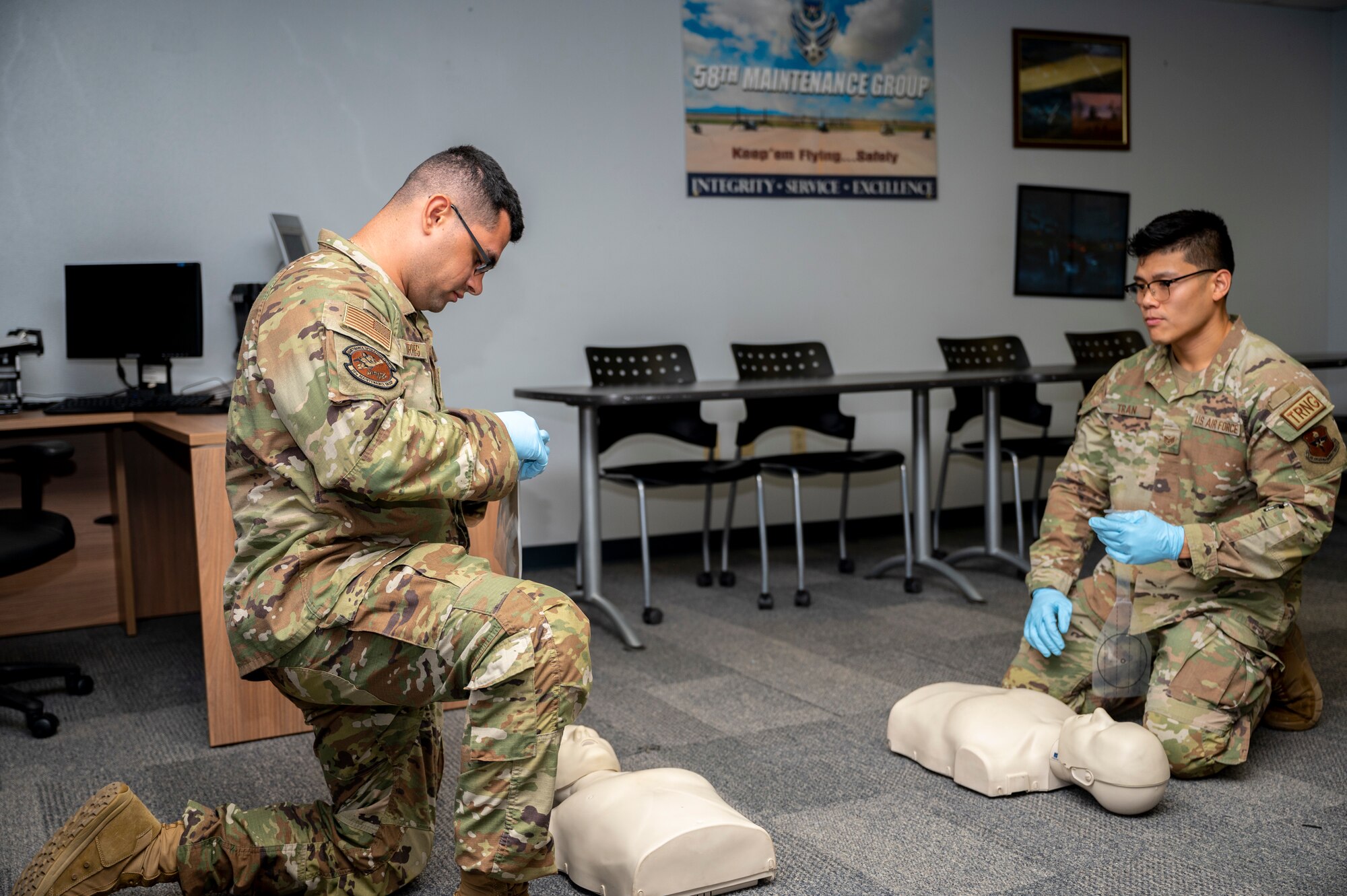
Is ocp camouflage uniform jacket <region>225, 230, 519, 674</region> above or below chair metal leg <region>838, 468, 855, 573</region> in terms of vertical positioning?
above

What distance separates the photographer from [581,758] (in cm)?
225

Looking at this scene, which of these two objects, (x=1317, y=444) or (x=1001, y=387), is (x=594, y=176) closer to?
(x=1001, y=387)

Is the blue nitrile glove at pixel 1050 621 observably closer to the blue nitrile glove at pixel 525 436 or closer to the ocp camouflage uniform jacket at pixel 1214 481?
the ocp camouflage uniform jacket at pixel 1214 481

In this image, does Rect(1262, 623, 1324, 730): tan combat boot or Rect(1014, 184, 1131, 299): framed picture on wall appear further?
Rect(1014, 184, 1131, 299): framed picture on wall

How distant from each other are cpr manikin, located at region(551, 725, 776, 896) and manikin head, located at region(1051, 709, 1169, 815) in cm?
71

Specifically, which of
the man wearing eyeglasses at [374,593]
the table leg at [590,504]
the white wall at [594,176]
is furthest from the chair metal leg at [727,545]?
the man wearing eyeglasses at [374,593]

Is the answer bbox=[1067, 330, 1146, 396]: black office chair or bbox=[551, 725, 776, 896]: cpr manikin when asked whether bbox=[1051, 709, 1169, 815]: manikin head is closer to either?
bbox=[551, 725, 776, 896]: cpr manikin

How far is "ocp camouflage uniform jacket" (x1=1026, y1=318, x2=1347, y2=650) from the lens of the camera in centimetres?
246

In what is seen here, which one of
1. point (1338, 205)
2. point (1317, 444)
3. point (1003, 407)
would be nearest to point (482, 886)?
point (1317, 444)

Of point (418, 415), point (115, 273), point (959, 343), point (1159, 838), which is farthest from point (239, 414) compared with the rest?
point (959, 343)

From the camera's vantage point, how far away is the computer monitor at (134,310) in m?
4.19

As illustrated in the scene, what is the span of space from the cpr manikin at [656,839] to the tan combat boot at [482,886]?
0.29 m

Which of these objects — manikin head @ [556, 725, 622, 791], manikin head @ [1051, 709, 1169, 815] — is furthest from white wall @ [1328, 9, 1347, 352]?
manikin head @ [556, 725, 622, 791]

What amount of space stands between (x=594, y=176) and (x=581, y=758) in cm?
349
